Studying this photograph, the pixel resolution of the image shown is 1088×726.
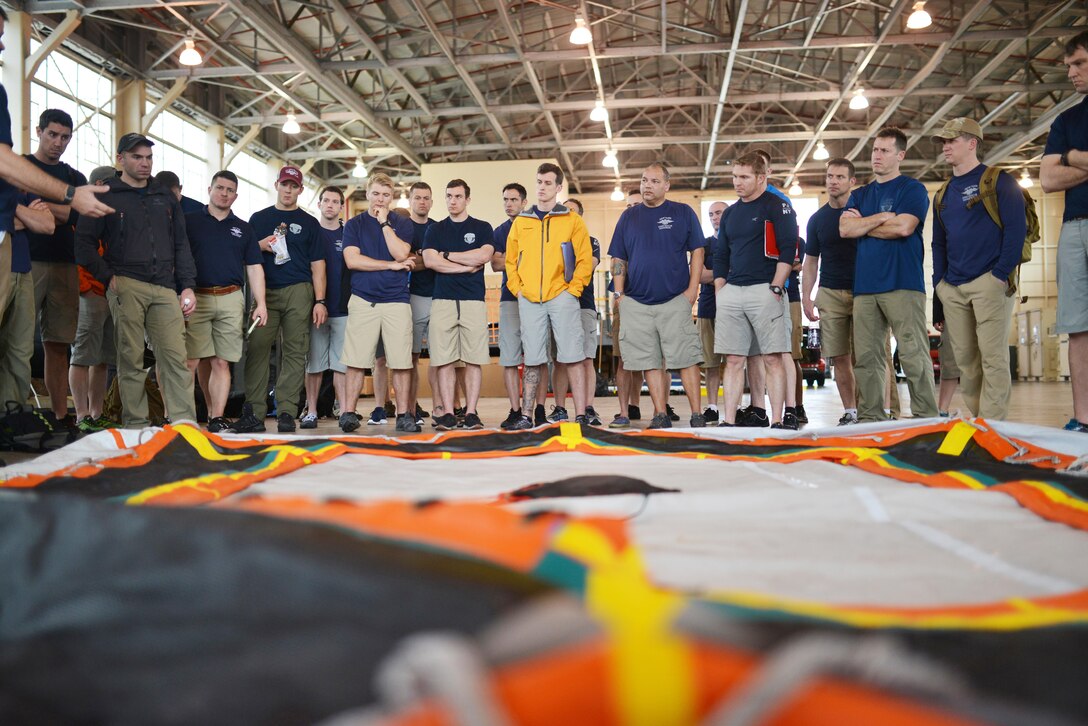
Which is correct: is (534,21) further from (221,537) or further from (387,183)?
(221,537)

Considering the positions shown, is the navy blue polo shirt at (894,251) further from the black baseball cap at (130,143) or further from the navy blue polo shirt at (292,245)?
the black baseball cap at (130,143)

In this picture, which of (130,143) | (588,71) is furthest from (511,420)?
(588,71)

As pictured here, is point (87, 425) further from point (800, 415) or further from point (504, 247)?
point (800, 415)

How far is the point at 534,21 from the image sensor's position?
13.4m

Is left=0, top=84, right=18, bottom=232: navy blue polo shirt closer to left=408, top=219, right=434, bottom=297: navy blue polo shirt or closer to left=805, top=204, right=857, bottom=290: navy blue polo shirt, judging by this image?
left=408, top=219, right=434, bottom=297: navy blue polo shirt

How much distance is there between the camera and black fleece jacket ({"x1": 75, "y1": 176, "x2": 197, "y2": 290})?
404 cm

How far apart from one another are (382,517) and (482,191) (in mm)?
15910

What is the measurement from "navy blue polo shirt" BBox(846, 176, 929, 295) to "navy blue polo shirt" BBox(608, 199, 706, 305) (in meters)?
1.00

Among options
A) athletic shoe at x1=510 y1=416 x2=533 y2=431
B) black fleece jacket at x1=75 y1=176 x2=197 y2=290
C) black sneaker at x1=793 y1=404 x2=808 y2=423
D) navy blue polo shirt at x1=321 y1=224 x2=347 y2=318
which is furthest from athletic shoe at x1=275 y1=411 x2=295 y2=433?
black sneaker at x1=793 y1=404 x2=808 y2=423

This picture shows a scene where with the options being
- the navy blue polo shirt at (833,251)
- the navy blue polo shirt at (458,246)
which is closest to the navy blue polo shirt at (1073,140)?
the navy blue polo shirt at (833,251)

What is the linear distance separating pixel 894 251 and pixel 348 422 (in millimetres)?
3462

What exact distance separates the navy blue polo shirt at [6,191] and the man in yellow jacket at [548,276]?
8.97ft

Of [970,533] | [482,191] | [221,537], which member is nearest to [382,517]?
[221,537]

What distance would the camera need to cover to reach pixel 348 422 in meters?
4.80
